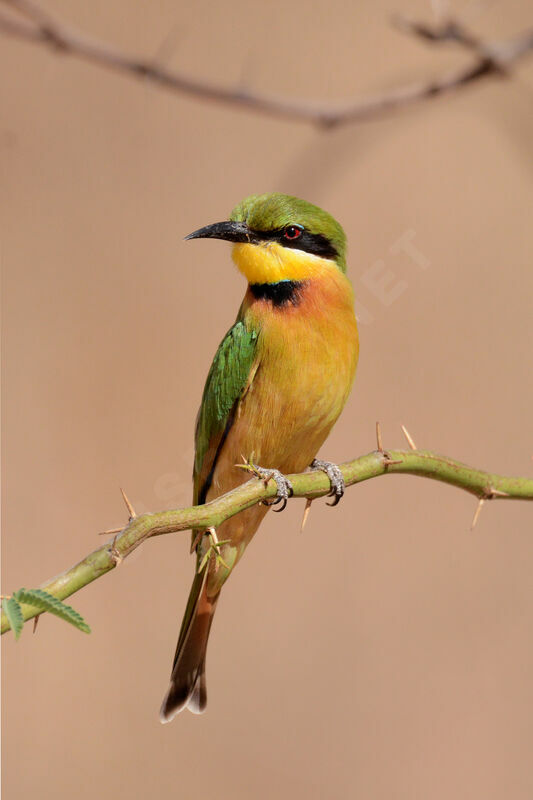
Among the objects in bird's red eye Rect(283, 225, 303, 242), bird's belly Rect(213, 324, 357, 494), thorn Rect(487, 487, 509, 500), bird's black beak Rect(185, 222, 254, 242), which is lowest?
thorn Rect(487, 487, 509, 500)

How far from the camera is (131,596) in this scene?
328 centimetres

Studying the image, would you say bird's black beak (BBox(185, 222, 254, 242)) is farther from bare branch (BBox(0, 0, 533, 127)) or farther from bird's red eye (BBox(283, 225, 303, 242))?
bare branch (BBox(0, 0, 533, 127))

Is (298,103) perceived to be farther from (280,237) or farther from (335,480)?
(335,480)

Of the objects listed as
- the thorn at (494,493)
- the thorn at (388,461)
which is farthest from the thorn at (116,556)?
the thorn at (494,493)

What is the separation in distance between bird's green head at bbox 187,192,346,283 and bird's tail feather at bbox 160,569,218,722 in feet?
2.37

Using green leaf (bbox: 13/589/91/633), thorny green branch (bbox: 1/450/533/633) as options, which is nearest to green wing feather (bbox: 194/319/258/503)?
thorny green branch (bbox: 1/450/533/633)

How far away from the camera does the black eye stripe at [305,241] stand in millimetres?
1830

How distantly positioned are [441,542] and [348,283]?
1603 millimetres

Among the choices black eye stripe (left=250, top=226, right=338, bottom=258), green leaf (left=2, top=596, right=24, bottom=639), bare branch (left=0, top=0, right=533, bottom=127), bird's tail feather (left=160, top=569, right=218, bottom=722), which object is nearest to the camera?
green leaf (left=2, top=596, right=24, bottom=639)

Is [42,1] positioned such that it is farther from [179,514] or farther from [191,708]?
[179,514]

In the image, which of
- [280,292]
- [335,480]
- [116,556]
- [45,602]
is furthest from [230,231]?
[45,602]

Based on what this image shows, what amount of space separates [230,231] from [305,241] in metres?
0.19

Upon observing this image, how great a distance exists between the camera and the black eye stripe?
1.83 metres

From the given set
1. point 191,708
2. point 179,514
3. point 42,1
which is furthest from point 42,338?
point 179,514
